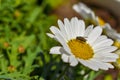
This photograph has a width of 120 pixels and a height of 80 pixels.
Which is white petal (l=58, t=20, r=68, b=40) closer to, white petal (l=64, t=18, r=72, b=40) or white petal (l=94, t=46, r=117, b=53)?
white petal (l=64, t=18, r=72, b=40)

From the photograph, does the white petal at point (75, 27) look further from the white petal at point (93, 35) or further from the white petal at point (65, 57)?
the white petal at point (65, 57)

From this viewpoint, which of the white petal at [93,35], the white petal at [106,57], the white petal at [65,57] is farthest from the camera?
the white petal at [93,35]

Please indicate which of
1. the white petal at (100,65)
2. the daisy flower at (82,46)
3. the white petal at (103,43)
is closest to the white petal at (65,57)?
the daisy flower at (82,46)

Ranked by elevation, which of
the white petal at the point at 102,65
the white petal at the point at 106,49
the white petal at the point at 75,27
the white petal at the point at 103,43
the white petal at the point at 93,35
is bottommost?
the white petal at the point at 102,65

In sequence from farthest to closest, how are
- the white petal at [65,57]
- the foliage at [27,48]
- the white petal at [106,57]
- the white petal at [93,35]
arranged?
the foliage at [27,48] → the white petal at [93,35] → the white petal at [106,57] → the white petal at [65,57]

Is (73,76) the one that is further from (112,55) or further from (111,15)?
(111,15)

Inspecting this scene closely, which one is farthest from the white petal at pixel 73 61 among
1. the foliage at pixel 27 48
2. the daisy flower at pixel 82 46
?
the foliage at pixel 27 48

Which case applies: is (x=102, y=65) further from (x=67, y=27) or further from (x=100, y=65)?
(x=67, y=27)

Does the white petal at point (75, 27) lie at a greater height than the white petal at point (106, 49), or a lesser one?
greater

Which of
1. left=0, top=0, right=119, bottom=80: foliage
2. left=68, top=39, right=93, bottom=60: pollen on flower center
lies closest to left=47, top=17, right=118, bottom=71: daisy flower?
left=68, top=39, right=93, bottom=60: pollen on flower center

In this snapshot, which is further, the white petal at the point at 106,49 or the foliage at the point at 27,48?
the foliage at the point at 27,48

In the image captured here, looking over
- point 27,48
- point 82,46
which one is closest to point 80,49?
point 82,46
